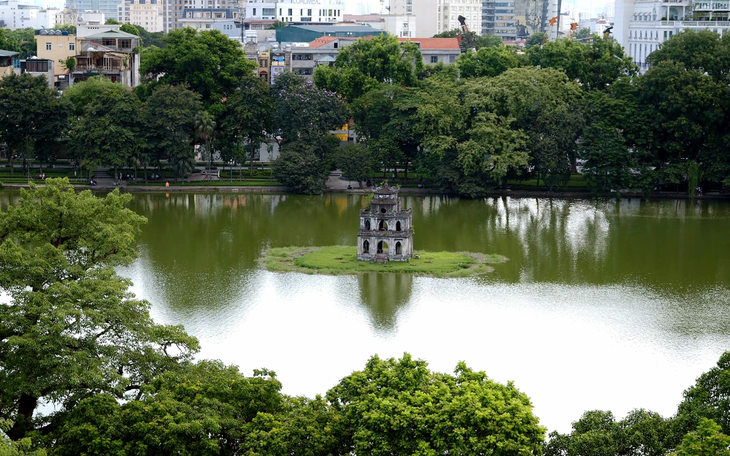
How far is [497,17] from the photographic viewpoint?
182 m

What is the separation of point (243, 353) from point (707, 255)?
24.1 m

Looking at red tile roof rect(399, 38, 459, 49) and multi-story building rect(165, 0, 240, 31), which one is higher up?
multi-story building rect(165, 0, 240, 31)

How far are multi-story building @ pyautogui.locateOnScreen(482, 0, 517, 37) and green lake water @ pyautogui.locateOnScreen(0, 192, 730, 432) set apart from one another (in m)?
117

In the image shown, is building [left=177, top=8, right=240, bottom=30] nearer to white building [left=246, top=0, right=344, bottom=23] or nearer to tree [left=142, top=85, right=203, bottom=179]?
white building [left=246, top=0, right=344, bottom=23]

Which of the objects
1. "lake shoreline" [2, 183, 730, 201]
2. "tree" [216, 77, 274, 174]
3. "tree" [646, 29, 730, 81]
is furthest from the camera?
"tree" [216, 77, 274, 174]

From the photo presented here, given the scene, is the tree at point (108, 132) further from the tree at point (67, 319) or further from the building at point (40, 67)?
the tree at point (67, 319)

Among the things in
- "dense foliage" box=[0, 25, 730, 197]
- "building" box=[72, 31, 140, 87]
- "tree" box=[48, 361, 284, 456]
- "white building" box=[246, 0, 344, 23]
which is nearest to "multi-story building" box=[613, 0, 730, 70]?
"dense foliage" box=[0, 25, 730, 197]

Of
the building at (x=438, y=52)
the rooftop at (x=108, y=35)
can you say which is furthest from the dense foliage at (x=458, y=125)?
the building at (x=438, y=52)

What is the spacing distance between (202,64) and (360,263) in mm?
30518

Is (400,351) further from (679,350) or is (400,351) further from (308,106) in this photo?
(308,106)

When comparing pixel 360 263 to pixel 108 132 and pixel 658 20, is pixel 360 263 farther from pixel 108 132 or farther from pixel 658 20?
pixel 658 20

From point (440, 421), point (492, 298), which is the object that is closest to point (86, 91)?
point (492, 298)

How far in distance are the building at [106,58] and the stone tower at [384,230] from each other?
38.8 metres

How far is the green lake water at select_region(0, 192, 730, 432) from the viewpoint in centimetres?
3831
